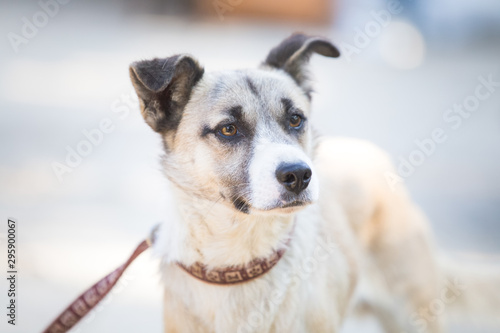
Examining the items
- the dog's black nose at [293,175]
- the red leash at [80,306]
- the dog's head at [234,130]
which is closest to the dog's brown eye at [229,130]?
the dog's head at [234,130]

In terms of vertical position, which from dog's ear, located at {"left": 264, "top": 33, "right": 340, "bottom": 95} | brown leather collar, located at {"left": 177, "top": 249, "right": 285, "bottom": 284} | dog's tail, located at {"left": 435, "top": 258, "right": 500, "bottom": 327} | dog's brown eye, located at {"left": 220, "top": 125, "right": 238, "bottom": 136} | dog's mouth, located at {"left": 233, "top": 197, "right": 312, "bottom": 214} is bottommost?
dog's tail, located at {"left": 435, "top": 258, "right": 500, "bottom": 327}

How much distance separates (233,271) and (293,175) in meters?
0.61

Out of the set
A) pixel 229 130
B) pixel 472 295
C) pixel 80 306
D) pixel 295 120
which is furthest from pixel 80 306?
pixel 472 295

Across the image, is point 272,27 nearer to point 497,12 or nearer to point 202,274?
point 497,12

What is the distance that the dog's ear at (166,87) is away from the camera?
2541mm

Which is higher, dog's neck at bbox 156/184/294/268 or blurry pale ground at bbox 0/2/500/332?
dog's neck at bbox 156/184/294/268

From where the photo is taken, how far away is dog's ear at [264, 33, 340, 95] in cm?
306

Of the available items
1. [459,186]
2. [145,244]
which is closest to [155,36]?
[459,186]

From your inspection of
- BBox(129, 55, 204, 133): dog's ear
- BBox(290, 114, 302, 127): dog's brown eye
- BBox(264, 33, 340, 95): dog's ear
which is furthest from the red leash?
BBox(264, 33, 340, 95): dog's ear

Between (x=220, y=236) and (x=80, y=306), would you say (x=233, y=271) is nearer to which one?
(x=220, y=236)

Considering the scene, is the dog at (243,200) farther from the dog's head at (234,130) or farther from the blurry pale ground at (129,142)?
the blurry pale ground at (129,142)

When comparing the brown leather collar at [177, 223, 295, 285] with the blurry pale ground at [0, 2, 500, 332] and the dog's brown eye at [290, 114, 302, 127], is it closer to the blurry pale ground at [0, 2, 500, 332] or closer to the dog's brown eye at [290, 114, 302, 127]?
the blurry pale ground at [0, 2, 500, 332]

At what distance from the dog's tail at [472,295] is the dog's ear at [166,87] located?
228 cm

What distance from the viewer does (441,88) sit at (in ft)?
36.7
